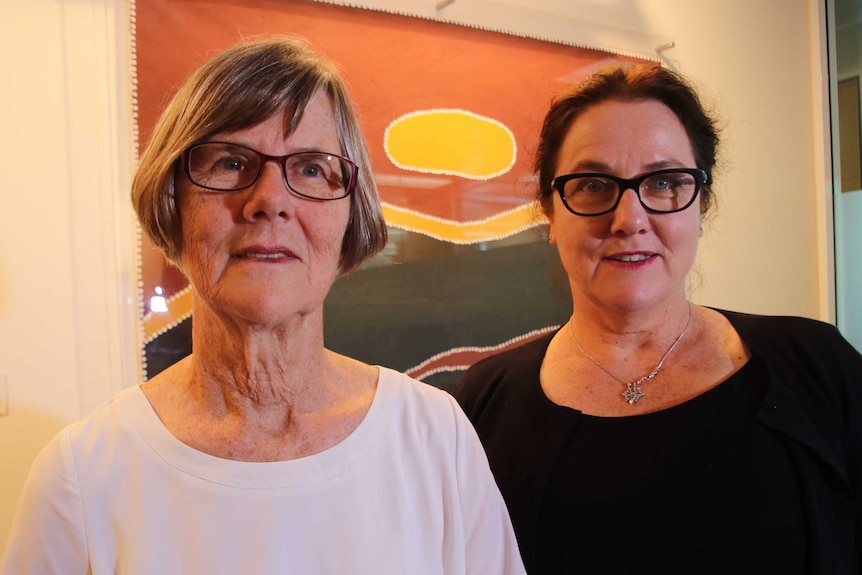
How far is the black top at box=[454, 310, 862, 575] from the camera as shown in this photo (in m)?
1.17

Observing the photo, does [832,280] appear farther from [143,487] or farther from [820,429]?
[143,487]

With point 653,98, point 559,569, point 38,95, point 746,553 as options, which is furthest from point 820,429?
point 38,95

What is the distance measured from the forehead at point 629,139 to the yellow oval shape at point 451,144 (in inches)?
27.5

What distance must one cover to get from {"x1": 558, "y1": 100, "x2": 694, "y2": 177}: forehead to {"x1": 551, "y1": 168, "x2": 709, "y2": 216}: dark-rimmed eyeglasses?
0.02m

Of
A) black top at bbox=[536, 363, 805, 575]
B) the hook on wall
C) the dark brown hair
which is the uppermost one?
the hook on wall

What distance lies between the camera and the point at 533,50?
6.99 ft

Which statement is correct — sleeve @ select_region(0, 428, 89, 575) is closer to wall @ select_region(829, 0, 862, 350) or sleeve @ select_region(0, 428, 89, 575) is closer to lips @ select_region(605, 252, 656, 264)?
lips @ select_region(605, 252, 656, 264)

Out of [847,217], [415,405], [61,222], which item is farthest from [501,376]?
[847,217]

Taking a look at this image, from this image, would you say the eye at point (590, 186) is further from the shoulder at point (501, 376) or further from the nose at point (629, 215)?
the shoulder at point (501, 376)

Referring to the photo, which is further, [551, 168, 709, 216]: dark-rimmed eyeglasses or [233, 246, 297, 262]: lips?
[551, 168, 709, 216]: dark-rimmed eyeglasses

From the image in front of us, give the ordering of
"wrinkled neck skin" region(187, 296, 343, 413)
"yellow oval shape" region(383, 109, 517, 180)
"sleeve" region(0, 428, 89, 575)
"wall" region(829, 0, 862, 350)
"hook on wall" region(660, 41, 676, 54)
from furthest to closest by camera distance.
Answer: "wall" region(829, 0, 862, 350) → "hook on wall" region(660, 41, 676, 54) → "yellow oval shape" region(383, 109, 517, 180) → "wrinkled neck skin" region(187, 296, 343, 413) → "sleeve" region(0, 428, 89, 575)

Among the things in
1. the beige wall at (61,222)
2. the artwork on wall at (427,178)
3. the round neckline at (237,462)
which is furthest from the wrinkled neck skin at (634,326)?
the beige wall at (61,222)

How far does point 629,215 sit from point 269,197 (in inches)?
27.8

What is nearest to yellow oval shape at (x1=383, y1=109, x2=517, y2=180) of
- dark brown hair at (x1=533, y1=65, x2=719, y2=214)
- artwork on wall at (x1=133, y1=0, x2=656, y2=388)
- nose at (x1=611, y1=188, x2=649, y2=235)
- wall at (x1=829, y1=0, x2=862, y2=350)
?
artwork on wall at (x1=133, y1=0, x2=656, y2=388)
